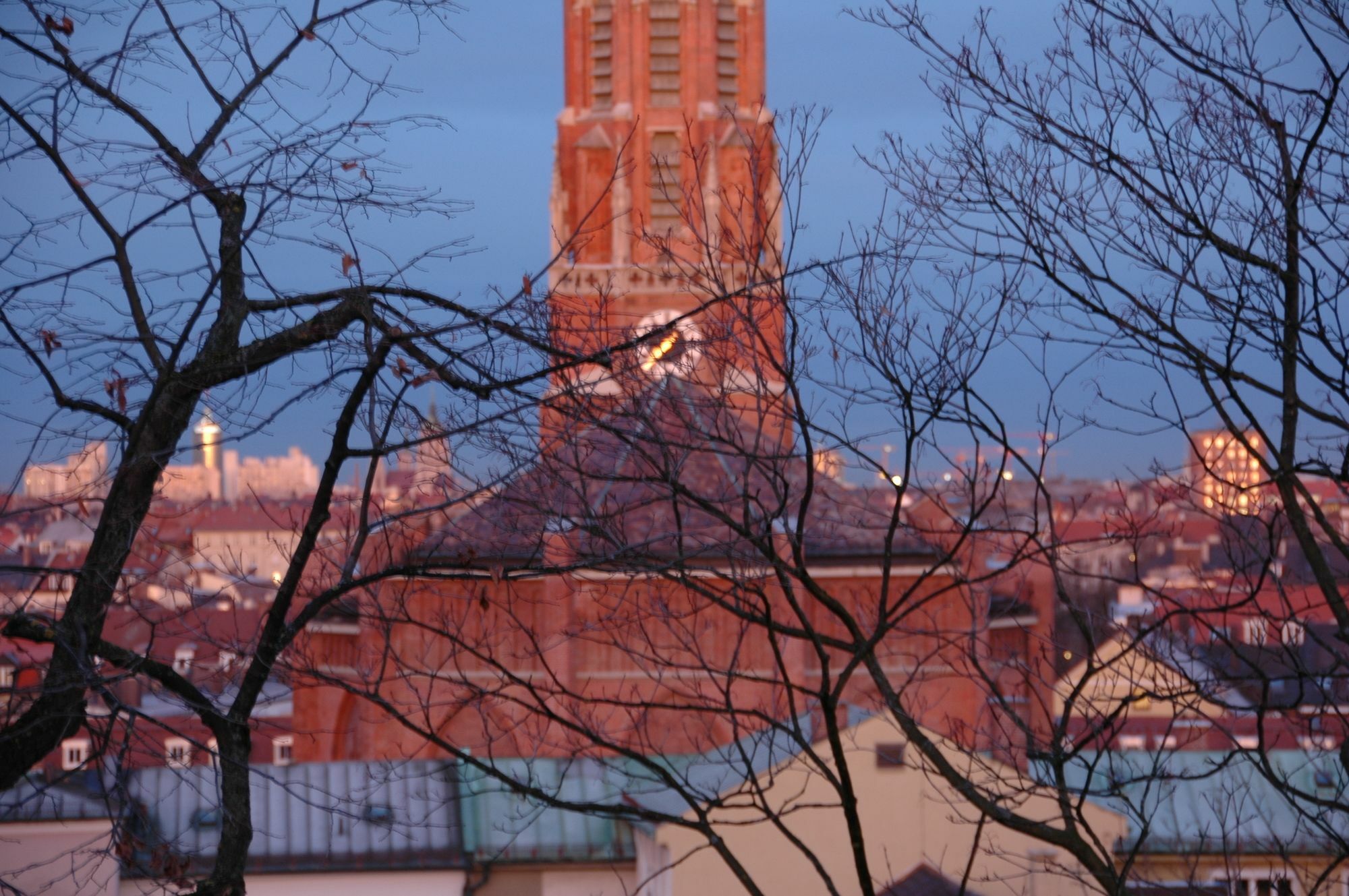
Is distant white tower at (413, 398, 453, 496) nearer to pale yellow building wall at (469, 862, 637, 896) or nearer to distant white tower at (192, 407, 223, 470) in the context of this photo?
distant white tower at (192, 407, 223, 470)

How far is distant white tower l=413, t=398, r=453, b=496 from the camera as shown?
21.5ft

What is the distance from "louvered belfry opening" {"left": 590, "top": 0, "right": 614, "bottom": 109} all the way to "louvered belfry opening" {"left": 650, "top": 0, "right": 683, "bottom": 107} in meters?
0.85

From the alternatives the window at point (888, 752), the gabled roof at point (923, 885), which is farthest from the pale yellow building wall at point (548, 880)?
the window at point (888, 752)

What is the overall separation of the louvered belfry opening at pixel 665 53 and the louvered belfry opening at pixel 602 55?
2.78 feet

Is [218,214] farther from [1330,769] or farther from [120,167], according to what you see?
[1330,769]

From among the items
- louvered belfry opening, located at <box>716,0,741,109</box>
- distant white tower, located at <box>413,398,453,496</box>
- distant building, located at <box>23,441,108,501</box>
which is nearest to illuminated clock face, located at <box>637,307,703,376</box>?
distant white tower, located at <box>413,398,453,496</box>

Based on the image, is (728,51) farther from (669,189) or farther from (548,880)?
(548,880)

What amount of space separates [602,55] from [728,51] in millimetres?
2539

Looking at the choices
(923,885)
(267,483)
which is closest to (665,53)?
(923,885)

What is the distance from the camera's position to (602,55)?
36.9 metres

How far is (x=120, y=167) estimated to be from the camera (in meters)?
6.45

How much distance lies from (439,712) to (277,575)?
18496 mm

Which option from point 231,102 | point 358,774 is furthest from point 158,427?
point 358,774

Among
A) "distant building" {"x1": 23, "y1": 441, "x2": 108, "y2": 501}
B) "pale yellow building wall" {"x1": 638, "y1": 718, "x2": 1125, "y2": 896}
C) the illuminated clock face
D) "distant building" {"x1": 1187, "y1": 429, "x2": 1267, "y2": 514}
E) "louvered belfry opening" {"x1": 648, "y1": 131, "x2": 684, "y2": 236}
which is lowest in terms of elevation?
"pale yellow building wall" {"x1": 638, "y1": 718, "x2": 1125, "y2": 896}
